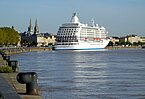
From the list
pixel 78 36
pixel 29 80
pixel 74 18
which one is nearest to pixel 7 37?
pixel 78 36

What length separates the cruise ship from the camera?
489 ft

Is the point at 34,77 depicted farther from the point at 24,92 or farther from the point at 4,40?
the point at 4,40

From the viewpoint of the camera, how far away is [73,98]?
16.5 metres

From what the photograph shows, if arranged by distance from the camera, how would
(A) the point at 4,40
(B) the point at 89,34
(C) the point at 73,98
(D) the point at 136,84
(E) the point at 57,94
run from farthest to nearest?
(B) the point at 89,34, (A) the point at 4,40, (D) the point at 136,84, (E) the point at 57,94, (C) the point at 73,98

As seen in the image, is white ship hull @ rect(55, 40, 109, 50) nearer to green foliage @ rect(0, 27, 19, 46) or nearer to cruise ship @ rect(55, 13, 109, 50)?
cruise ship @ rect(55, 13, 109, 50)

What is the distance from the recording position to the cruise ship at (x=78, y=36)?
14912 centimetres

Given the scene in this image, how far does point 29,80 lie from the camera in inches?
533

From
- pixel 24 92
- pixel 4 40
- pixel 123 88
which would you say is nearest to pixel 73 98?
pixel 24 92

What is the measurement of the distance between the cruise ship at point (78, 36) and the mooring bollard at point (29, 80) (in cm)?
13010

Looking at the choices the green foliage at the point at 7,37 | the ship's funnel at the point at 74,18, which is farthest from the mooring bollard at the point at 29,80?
the ship's funnel at the point at 74,18

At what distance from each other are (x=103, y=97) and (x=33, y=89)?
12.3 ft

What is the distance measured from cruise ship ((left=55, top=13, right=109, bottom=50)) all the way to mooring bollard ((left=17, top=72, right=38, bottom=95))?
13010cm

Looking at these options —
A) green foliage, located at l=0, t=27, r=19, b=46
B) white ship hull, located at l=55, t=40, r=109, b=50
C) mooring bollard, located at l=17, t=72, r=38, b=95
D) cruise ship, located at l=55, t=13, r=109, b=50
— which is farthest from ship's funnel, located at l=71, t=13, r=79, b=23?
mooring bollard, located at l=17, t=72, r=38, b=95

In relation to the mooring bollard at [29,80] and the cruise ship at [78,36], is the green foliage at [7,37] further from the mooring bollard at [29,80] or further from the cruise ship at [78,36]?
the mooring bollard at [29,80]
